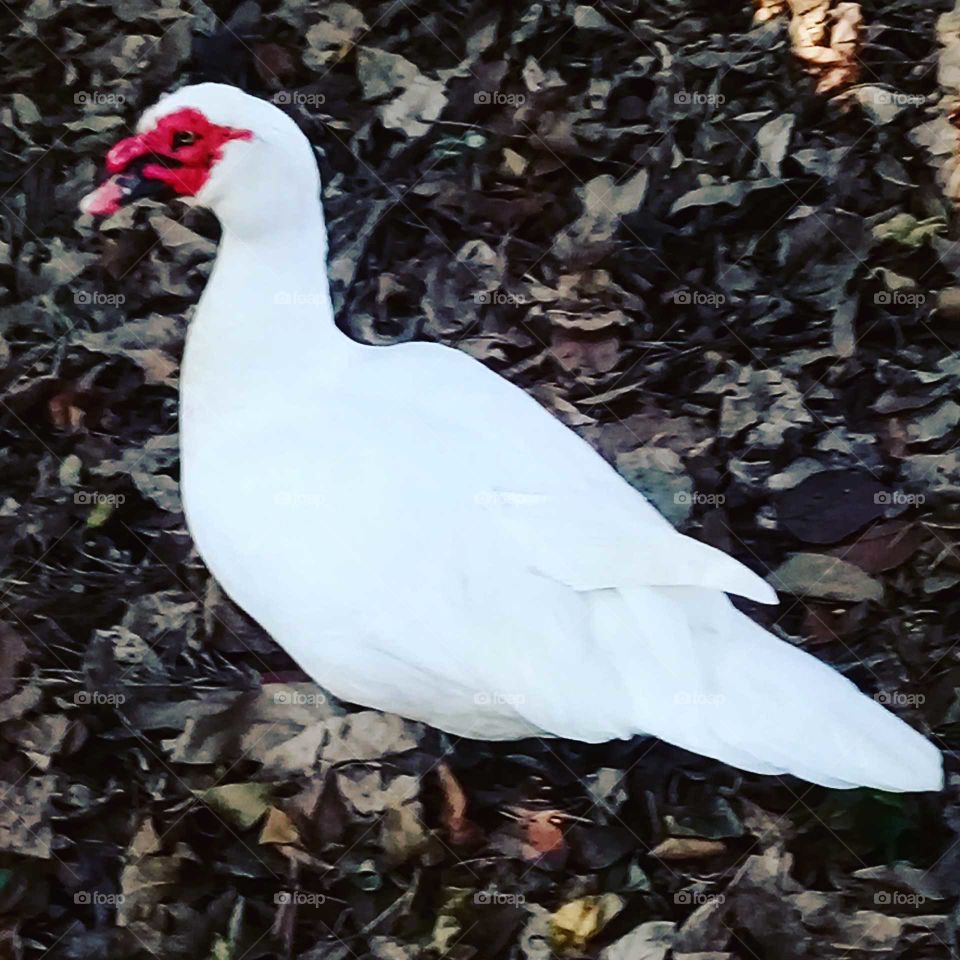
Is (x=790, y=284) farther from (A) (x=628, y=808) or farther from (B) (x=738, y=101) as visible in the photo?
(A) (x=628, y=808)

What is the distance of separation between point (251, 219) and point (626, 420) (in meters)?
0.42

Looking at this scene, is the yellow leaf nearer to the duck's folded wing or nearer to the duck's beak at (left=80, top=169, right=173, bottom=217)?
the duck's folded wing

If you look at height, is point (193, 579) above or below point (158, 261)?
below

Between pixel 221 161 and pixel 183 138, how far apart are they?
0.04 m

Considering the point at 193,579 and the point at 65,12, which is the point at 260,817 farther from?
the point at 65,12

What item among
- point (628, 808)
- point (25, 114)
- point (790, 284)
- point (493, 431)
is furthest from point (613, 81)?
point (628, 808)

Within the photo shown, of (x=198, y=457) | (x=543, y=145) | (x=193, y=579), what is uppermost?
(x=543, y=145)

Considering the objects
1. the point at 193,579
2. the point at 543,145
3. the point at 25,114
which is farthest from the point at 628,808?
the point at 25,114

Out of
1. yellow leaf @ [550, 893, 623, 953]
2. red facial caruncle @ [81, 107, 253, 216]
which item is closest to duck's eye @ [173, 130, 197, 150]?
red facial caruncle @ [81, 107, 253, 216]

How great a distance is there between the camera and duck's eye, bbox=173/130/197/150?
1.02m

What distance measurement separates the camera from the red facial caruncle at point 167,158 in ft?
3.33

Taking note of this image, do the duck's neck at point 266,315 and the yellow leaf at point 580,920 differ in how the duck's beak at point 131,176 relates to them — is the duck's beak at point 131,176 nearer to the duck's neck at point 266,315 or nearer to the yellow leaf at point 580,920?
the duck's neck at point 266,315

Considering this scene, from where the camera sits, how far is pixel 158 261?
1.12 m

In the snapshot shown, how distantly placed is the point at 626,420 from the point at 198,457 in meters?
0.43
